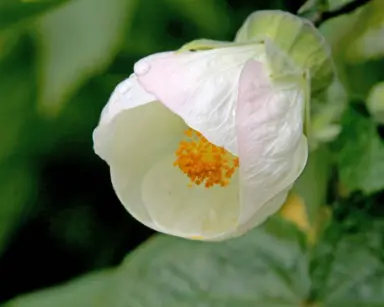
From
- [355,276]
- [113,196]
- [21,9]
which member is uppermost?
[21,9]

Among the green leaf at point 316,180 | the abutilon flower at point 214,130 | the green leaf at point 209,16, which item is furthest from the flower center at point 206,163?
the green leaf at point 209,16

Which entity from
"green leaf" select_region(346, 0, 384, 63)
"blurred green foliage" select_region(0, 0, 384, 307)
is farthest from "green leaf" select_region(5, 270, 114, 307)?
"green leaf" select_region(346, 0, 384, 63)

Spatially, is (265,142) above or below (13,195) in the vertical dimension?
above

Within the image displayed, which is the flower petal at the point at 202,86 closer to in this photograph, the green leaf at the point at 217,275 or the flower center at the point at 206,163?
the flower center at the point at 206,163

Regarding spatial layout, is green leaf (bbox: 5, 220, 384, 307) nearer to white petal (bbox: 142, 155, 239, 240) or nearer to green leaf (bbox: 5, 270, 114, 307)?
green leaf (bbox: 5, 270, 114, 307)

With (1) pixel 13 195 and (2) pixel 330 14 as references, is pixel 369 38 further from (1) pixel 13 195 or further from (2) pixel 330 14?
(1) pixel 13 195

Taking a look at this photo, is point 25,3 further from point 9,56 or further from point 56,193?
point 56,193

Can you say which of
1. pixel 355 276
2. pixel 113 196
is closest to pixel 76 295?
pixel 113 196
